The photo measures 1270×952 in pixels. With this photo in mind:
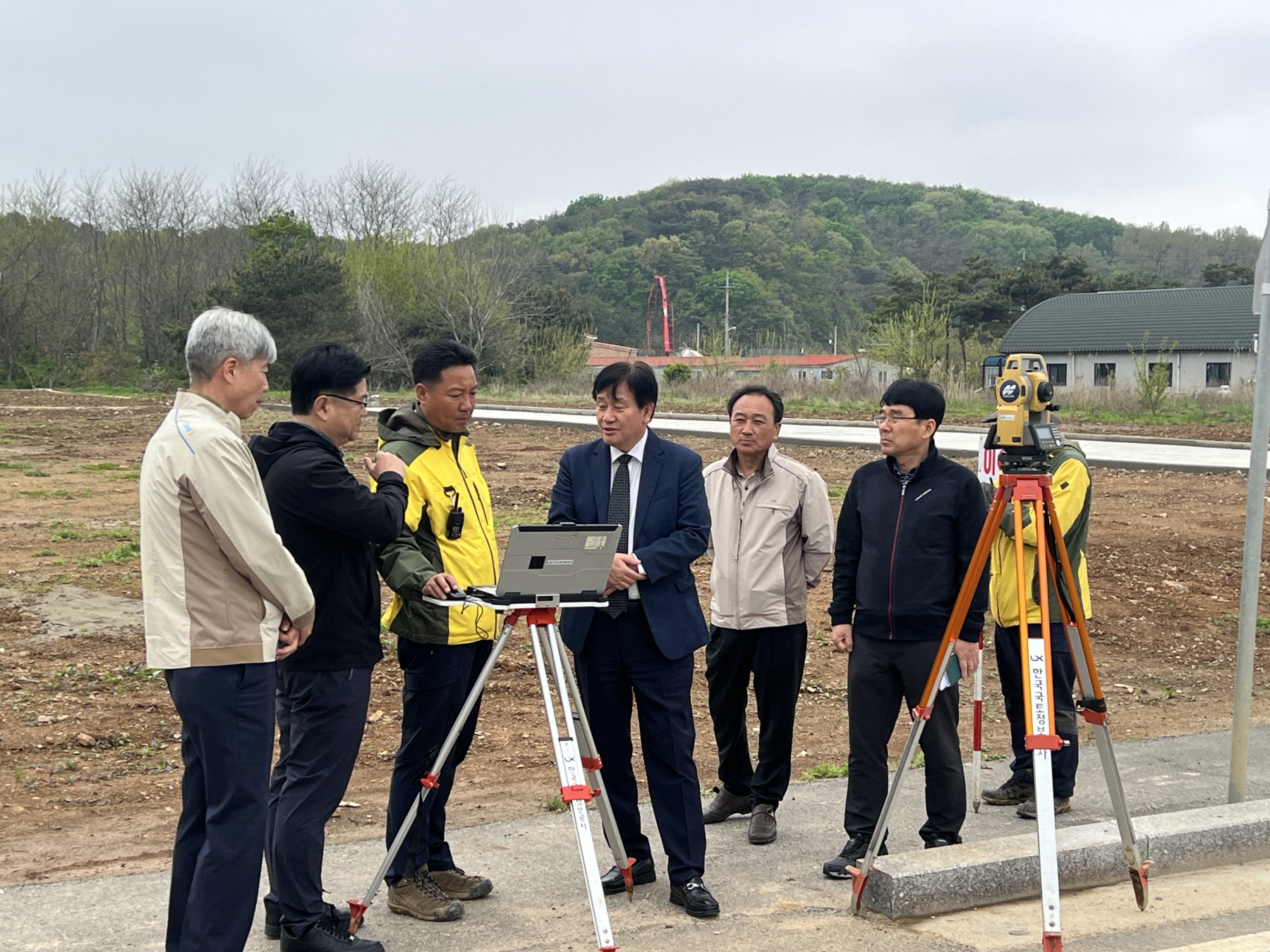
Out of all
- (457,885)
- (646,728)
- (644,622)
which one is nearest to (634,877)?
(646,728)

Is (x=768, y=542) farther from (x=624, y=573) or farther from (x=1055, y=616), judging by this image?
(x=1055, y=616)

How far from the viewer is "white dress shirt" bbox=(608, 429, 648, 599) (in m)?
4.68

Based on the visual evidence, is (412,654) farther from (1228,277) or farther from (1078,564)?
(1228,277)

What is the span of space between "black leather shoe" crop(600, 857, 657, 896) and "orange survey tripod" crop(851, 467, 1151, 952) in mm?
784

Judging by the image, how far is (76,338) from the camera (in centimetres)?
5569

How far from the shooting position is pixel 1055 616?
18.8 ft

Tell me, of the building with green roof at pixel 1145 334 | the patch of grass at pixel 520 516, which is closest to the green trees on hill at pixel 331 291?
the building with green roof at pixel 1145 334

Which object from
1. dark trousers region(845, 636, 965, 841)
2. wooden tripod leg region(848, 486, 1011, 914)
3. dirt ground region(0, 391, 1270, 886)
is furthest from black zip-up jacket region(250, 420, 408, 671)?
dark trousers region(845, 636, 965, 841)

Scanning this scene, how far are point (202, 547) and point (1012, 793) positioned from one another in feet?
13.6

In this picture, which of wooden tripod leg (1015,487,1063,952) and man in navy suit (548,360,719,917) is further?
man in navy suit (548,360,719,917)

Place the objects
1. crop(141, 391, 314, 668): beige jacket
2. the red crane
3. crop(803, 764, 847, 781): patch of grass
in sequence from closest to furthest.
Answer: crop(141, 391, 314, 668): beige jacket → crop(803, 764, 847, 781): patch of grass → the red crane

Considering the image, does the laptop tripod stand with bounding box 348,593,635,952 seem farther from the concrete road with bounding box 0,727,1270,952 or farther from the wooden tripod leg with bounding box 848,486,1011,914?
the wooden tripod leg with bounding box 848,486,1011,914

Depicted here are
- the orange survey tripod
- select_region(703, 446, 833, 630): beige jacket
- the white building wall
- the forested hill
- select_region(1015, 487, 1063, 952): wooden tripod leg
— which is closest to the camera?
select_region(1015, 487, 1063, 952): wooden tripod leg

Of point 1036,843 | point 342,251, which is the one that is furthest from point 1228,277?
point 1036,843
